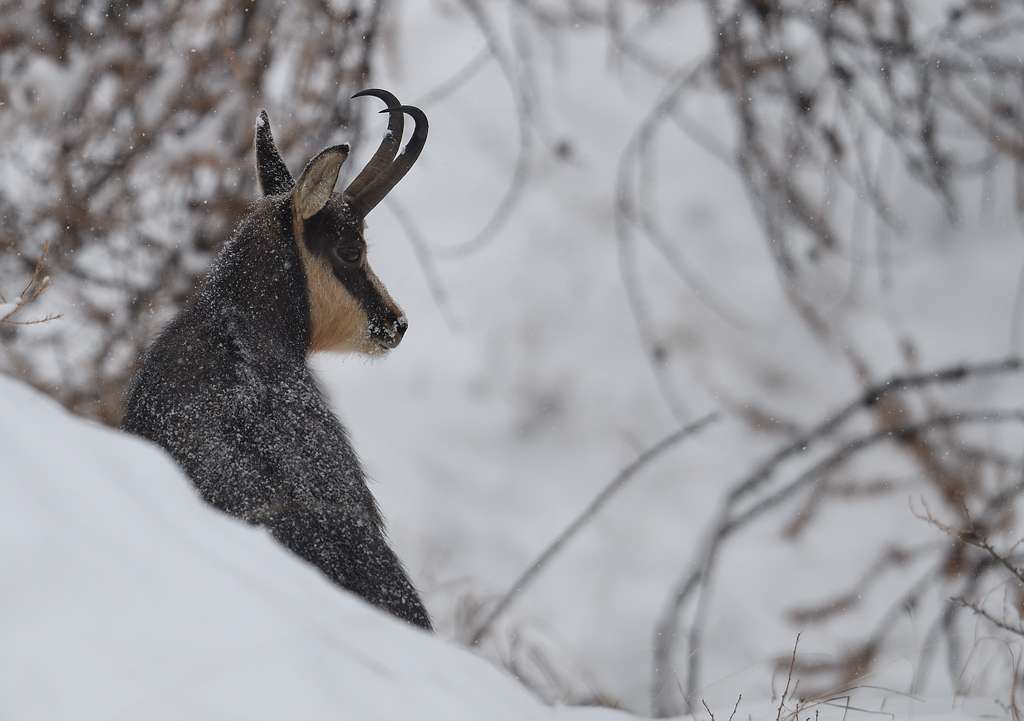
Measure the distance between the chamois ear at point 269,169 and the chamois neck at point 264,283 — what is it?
162 millimetres

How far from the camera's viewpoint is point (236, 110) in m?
5.51

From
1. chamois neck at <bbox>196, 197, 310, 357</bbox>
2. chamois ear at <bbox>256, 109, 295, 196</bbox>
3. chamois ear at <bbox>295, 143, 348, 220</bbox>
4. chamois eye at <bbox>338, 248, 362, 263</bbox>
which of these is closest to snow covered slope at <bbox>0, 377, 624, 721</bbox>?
chamois neck at <bbox>196, 197, 310, 357</bbox>

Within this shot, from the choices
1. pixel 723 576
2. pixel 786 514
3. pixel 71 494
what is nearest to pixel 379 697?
pixel 71 494

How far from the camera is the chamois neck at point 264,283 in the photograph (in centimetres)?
277

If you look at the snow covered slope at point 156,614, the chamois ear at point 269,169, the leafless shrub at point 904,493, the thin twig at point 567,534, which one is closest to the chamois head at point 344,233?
the chamois ear at point 269,169

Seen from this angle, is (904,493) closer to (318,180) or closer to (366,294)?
(366,294)

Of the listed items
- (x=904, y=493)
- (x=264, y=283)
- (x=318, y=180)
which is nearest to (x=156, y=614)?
(x=264, y=283)

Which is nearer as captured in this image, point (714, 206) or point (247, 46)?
point (247, 46)

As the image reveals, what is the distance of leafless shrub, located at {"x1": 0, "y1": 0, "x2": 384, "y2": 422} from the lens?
5418 millimetres

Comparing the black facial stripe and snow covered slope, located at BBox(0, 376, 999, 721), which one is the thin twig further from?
snow covered slope, located at BBox(0, 376, 999, 721)

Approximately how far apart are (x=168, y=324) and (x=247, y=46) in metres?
3.24

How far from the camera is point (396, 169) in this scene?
123 inches

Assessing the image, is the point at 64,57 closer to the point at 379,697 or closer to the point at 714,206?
the point at 379,697

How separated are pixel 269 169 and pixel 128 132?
8.97ft
